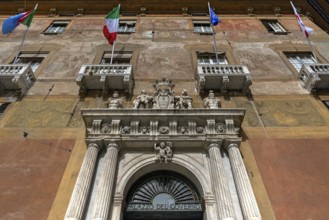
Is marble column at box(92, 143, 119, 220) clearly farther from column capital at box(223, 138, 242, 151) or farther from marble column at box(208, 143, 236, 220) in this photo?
column capital at box(223, 138, 242, 151)

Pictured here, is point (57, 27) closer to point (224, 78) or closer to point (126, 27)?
point (126, 27)

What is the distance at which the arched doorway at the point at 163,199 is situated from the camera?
784cm

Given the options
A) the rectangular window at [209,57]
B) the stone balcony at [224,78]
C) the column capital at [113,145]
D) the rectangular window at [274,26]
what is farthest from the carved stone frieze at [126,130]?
the rectangular window at [274,26]

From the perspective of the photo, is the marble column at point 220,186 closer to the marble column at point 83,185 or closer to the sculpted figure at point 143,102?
the sculpted figure at point 143,102

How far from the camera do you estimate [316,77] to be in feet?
36.3

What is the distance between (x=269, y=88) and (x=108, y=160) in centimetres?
741

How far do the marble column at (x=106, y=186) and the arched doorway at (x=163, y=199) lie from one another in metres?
0.94

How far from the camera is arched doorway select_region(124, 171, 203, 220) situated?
25.7 ft

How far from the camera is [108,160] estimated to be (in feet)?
26.7

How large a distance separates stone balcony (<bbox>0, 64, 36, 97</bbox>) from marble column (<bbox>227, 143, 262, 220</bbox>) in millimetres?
8438

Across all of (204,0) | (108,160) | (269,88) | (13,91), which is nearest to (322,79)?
(269,88)

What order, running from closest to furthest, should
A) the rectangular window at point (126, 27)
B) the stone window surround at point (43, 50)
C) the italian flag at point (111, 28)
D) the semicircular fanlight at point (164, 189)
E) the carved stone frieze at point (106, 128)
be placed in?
the semicircular fanlight at point (164, 189) < the carved stone frieze at point (106, 128) < the italian flag at point (111, 28) < the stone window surround at point (43, 50) < the rectangular window at point (126, 27)

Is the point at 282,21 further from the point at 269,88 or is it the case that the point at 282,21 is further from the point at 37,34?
the point at 37,34

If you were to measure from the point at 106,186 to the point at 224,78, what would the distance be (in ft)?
20.6
